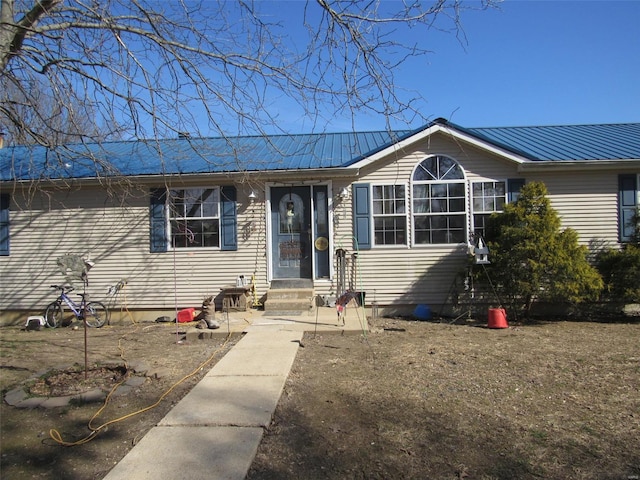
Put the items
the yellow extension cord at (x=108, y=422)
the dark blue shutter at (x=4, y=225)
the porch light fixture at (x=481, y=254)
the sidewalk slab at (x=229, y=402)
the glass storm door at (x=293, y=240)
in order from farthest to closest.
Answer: the dark blue shutter at (x=4, y=225), the glass storm door at (x=293, y=240), the porch light fixture at (x=481, y=254), the sidewalk slab at (x=229, y=402), the yellow extension cord at (x=108, y=422)

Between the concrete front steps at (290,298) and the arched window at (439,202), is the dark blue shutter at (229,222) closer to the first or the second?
the concrete front steps at (290,298)

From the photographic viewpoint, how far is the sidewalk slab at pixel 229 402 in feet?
12.6

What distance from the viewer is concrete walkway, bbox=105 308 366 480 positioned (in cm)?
306

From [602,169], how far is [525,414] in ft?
22.5

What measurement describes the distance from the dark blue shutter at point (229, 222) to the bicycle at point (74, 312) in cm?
279

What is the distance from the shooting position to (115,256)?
976cm

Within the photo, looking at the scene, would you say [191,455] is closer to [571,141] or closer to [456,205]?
[456,205]

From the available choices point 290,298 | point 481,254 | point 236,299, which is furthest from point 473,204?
point 236,299

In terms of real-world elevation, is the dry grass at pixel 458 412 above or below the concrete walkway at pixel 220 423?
below

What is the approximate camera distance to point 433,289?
9344 mm

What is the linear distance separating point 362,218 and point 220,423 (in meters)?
6.19

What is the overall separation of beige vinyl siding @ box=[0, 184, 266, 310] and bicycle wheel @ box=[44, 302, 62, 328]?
46cm

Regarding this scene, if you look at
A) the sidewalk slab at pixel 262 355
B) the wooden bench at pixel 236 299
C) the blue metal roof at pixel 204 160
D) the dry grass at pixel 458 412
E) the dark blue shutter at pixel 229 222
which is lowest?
the dry grass at pixel 458 412

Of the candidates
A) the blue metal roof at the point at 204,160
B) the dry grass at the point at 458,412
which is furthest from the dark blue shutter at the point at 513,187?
the dry grass at the point at 458,412
